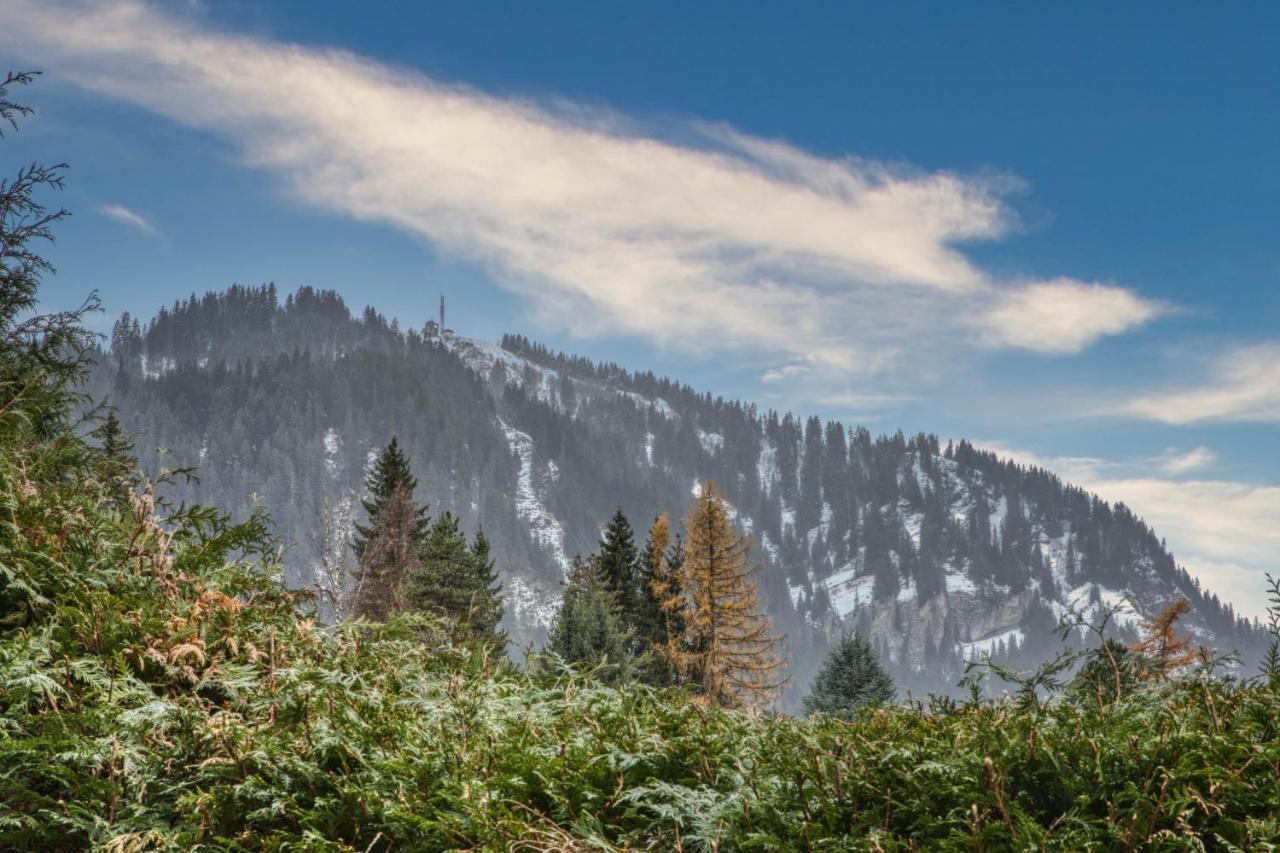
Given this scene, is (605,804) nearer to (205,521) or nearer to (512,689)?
(512,689)

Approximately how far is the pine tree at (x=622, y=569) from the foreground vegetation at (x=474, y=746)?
35374 mm

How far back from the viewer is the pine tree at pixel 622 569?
127 ft

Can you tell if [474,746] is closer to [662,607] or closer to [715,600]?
[715,600]

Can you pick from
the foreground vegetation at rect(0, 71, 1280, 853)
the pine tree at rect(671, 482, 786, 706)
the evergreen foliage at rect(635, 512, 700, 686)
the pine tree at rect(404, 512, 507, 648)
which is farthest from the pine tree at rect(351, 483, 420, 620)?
the foreground vegetation at rect(0, 71, 1280, 853)

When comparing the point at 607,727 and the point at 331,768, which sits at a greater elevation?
the point at 607,727

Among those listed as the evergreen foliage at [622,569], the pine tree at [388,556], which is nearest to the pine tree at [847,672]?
the evergreen foliage at [622,569]

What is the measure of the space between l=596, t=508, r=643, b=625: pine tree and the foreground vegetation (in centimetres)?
3537

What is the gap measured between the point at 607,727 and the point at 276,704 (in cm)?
109

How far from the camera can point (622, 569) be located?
3928cm

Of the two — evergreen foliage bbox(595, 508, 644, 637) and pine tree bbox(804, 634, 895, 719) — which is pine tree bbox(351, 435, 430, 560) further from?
pine tree bbox(804, 634, 895, 719)

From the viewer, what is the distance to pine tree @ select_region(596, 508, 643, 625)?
38750mm

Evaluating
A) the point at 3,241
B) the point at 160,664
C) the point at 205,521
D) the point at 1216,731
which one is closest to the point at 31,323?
the point at 3,241

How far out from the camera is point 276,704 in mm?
2775

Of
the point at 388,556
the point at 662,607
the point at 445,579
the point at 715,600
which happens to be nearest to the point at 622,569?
the point at 662,607
